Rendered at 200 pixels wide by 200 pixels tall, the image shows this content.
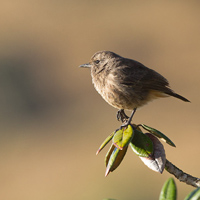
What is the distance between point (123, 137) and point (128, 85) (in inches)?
79.0

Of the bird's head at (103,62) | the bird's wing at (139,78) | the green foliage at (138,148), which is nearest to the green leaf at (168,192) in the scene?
the green foliage at (138,148)

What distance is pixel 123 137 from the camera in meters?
2.81

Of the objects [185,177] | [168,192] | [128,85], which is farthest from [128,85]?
[168,192]

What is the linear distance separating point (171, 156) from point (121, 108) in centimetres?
908

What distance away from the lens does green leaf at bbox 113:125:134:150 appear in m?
2.71

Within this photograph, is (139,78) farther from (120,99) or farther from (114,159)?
(114,159)

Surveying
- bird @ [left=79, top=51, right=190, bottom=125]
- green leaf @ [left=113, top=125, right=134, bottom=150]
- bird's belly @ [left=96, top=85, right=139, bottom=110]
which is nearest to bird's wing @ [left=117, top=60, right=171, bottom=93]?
bird @ [left=79, top=51, right=190, bottom=125]

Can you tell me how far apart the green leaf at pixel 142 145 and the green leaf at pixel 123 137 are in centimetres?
6

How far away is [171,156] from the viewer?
525 inches

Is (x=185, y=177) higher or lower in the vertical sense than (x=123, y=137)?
lower

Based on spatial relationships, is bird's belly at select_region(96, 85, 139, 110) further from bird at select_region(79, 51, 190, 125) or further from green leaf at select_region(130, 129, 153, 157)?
green leaf at select_region(130, 129, 153, 157)

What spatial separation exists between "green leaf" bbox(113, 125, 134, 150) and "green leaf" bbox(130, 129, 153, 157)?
0.06 meters

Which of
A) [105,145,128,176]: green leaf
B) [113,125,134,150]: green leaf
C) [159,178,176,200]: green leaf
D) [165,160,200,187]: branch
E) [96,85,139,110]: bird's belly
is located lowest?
[165,160,200,187]: branch

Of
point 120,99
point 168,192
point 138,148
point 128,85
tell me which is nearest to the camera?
point 168,192
